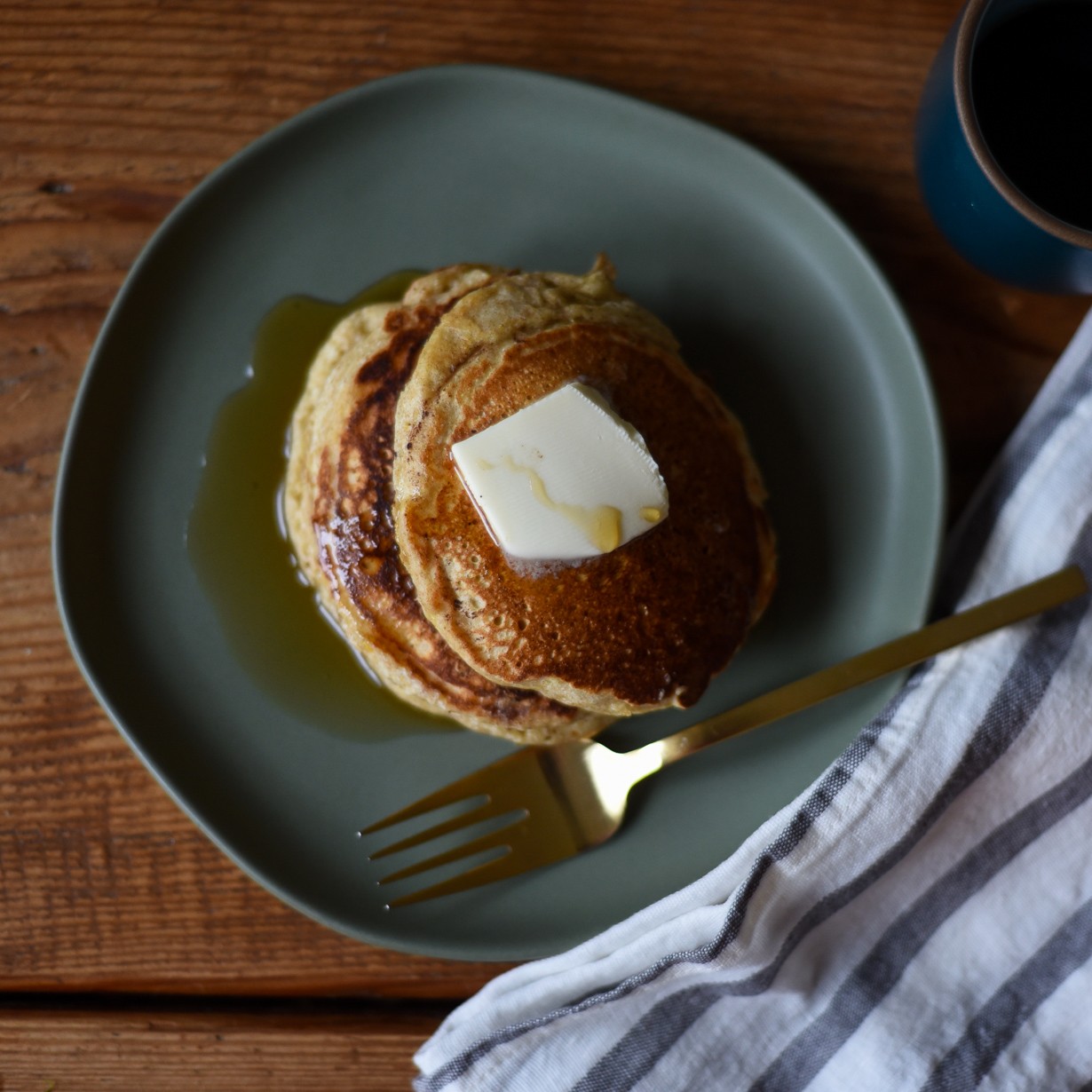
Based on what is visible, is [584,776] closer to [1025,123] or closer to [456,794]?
[456,794]

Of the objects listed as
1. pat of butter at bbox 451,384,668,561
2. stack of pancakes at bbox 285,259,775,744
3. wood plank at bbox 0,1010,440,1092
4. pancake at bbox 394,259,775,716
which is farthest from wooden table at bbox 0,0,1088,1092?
pat of butter at bbox 451,384,668,561

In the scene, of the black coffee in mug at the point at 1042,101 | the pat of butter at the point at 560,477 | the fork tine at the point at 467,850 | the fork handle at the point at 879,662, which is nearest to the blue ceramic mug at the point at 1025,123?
the black coffee in mug at the point at 1042,101

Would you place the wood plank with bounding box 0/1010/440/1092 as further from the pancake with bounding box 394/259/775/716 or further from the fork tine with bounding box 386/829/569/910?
the pancake with bounding box 394/259/775/716

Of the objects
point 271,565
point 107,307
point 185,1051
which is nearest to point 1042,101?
point 271,565

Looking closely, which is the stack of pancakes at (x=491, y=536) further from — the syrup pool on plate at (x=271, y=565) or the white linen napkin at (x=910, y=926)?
the white linen napkin at (x=910, y=926)

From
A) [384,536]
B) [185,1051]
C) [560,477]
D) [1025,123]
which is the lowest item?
[185,1051]
